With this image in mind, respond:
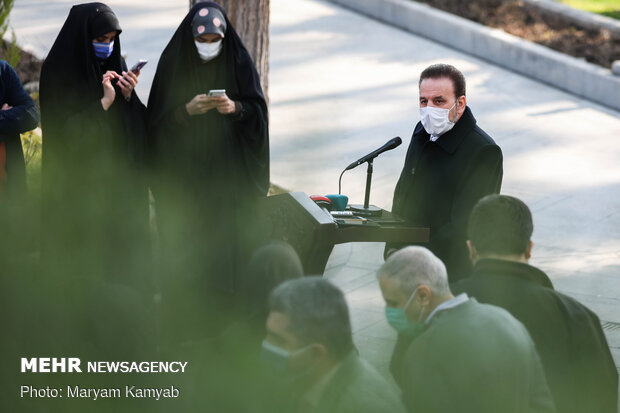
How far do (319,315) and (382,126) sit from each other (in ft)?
28.5

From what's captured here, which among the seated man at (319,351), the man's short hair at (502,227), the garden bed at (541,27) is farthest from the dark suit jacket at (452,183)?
the garden bed at (541,27)

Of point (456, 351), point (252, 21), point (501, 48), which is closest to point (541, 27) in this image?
point (501, 48)

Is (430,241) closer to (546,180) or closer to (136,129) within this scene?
(136,129)

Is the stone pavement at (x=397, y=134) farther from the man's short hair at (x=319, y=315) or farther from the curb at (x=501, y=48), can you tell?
the man's short hair at (x=319, y=315)

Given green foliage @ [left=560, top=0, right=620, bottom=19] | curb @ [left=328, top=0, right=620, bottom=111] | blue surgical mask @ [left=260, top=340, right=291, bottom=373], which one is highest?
blue surgical mask @ [left=260, top=340, right=291, bottom=373]

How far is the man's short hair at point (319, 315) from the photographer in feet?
10.0

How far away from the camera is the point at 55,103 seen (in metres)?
5.52

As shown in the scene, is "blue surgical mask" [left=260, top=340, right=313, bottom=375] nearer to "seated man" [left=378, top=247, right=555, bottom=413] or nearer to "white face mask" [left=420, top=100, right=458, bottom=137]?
"seated man" [left=378, top=247, right=555, bottom=413]

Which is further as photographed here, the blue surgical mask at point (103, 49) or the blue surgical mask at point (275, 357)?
the blue surgical mask at point (103, 49)

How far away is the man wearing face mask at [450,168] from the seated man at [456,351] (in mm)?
1258

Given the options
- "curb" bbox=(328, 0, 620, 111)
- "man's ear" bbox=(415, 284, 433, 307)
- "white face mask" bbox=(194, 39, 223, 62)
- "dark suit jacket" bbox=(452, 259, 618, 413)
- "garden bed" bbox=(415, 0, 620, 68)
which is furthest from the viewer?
"garden bed" bbox=(415, 0, 620, 68)

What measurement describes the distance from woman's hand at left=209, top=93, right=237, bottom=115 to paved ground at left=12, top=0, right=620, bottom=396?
1.87 meters

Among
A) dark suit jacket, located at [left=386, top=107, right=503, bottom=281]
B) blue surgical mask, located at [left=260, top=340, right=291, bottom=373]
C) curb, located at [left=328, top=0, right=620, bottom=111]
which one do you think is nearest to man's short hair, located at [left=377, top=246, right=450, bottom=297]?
blue surgical mask, located at [left=260, top=340, right=291, bottom=373]

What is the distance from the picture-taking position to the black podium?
4.75 meters
